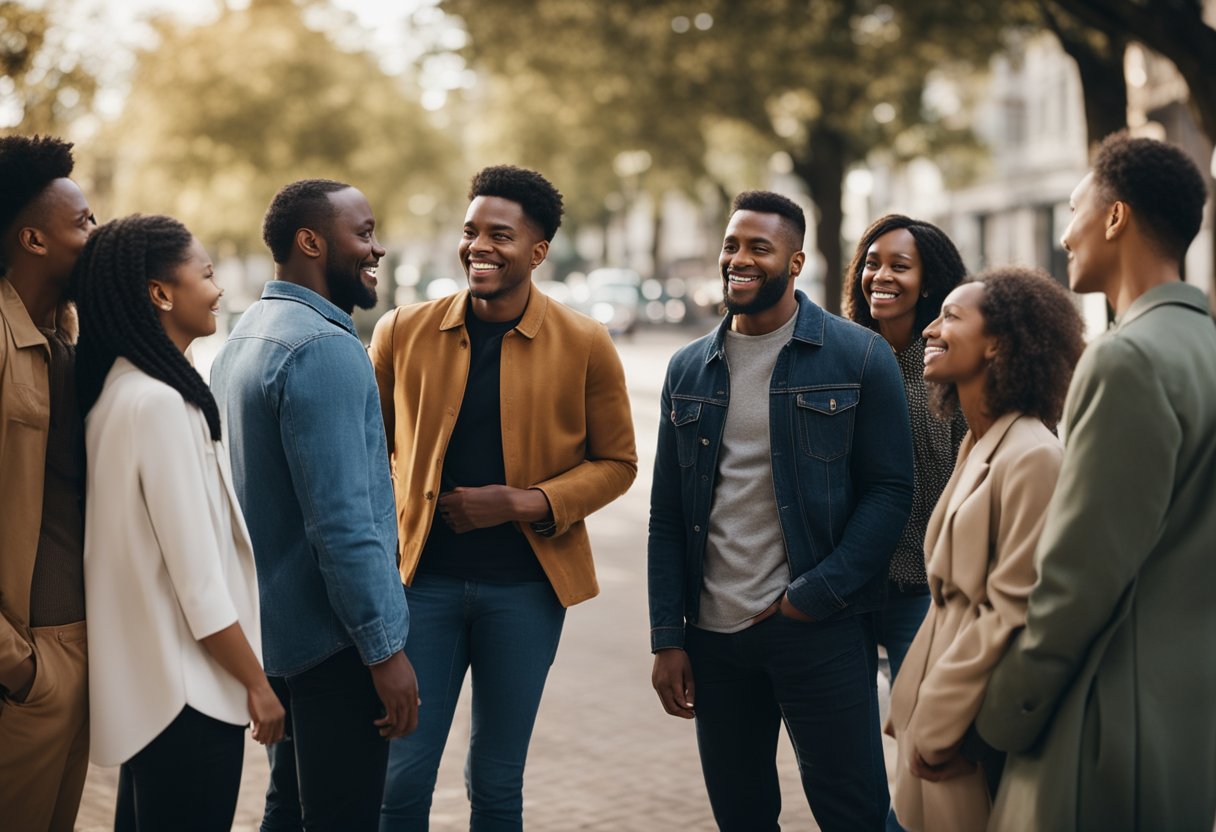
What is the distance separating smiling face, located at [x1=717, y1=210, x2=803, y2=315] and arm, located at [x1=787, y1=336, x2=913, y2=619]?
1.05 ft

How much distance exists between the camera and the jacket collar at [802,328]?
3924 millimetres

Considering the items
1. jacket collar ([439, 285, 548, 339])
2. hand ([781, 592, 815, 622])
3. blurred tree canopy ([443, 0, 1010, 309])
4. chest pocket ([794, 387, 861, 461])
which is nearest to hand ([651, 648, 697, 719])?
hand ([781, 592, 815, 622])

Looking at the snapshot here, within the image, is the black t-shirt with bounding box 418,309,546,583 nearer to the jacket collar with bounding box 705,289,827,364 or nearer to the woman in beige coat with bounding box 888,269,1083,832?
the jacket collar with bounding box 705,289,827,364

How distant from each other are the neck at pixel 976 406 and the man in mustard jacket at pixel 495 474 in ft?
4.19

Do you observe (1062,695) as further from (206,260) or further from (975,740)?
(206,260)

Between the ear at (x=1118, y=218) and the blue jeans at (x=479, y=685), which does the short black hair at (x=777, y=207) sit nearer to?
the ear at (x=1118, y=218)

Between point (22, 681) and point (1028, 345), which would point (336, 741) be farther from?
point (1028, 345)

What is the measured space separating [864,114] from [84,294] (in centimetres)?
2592

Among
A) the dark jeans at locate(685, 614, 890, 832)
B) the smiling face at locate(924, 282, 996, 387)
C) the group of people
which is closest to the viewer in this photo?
the group of people

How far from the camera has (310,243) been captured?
3699 mm

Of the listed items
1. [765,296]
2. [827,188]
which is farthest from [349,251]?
[827,188]

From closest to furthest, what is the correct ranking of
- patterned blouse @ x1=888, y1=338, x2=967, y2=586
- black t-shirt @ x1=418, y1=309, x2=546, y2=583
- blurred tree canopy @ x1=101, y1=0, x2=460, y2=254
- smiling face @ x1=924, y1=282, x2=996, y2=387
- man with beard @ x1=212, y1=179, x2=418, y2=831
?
1. smiling face @ x1=924, y1=282, x2=996, y2=387
2. man with beard @ x1=212, y1=179, x2=418, y2=831
3. black t-shirt @ x1=418, y1=309, x2=546, y2=583
4. patterned blouse @ x1=888, y1=338, x2=967, y2=586
5. blurred tree canopy @ x1=101, y1=0, x2=460, y2=254

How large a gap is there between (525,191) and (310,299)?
3.07ft

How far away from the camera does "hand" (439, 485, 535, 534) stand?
160 inches
